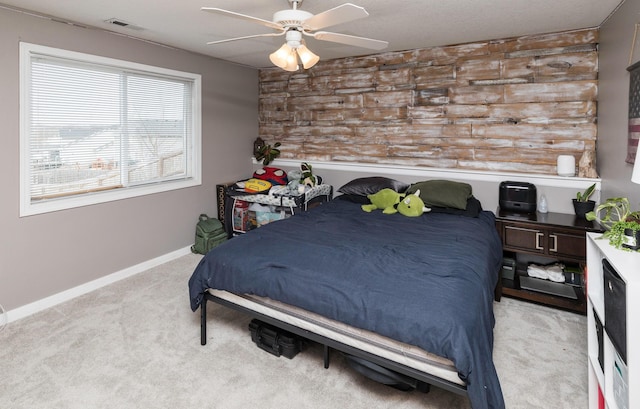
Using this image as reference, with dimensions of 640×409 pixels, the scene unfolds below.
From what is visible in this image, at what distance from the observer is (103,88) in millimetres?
3518

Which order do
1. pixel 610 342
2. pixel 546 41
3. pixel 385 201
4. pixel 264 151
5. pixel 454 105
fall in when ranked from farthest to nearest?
pixel 264 151
pixel 454 105
pixel 385 201
pixel 546 41
pixel 610 342

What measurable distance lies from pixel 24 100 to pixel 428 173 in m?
3.66

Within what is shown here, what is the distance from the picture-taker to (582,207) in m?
3.22

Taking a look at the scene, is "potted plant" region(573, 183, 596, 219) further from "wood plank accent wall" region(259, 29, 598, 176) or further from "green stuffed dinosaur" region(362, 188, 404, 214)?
"green stuffed dinosaur" region(362, 188, 404, 214)

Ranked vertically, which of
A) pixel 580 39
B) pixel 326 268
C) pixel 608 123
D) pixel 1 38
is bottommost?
pixel 326 268

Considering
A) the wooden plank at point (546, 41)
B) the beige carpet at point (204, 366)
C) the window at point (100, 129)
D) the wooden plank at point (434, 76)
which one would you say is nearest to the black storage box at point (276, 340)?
the beige carpet at point (204, 366)

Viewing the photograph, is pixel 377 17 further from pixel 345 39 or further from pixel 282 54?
pixel 282 54

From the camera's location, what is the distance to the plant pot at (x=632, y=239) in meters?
1.66

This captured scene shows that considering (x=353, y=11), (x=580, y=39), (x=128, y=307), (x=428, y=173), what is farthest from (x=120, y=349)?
(x=580, y=39)

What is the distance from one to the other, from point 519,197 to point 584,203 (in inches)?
19.3

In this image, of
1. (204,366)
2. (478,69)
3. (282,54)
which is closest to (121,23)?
(282,54)

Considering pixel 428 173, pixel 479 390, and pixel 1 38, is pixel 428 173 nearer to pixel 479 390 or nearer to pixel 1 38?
pixel 479 390

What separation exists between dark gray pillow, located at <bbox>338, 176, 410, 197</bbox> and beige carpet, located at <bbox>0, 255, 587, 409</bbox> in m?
1.59

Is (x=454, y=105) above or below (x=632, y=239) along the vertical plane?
above
